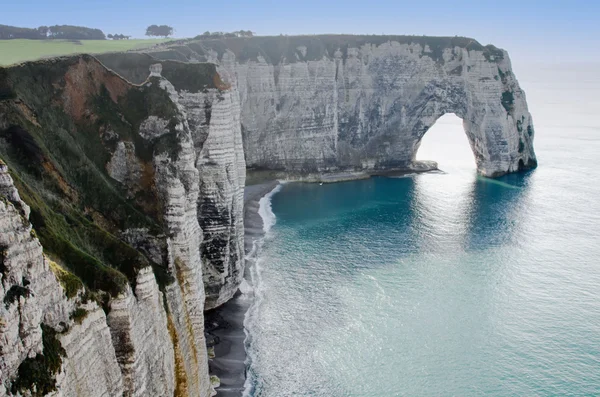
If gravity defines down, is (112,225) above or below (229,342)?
above

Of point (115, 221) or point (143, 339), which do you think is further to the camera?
point (115, 221)

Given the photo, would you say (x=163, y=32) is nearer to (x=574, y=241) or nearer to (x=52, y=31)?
(x=52, y=31)

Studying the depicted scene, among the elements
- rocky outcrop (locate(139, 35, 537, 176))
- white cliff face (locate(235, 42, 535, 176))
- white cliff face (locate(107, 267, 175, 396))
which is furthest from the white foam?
white cliff face (locate(107, 267, 175, 396))

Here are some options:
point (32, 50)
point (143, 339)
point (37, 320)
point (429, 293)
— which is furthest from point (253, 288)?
point (37, 320)

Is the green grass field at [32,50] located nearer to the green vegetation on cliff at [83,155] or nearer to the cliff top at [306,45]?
the green vegetation on cliff at [83,155]

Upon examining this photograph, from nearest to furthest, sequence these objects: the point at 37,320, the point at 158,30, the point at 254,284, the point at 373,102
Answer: the point at 37,320 < the point at 254,284 < the point at 373,102 < the point at 158,30

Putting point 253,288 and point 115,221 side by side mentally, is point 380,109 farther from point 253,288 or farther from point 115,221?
point 115,221
